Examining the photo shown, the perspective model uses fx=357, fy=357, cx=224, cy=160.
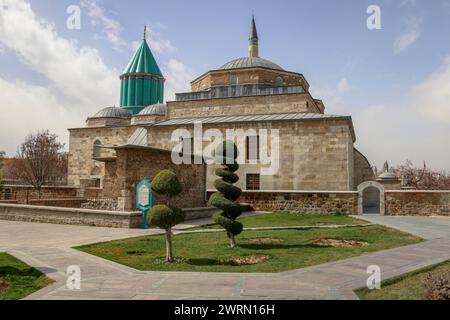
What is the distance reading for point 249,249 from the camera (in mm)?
9227

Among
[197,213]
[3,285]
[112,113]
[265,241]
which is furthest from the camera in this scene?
[112,113]

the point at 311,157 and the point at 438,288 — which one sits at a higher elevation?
the point at 311,157

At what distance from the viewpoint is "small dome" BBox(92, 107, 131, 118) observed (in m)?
37.6

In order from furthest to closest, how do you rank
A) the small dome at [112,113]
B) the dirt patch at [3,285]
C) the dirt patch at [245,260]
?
the small dome at [112,113] → the dirt patch at [245,260] → the dirt patch at [3,285]

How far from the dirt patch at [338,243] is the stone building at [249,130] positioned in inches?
314

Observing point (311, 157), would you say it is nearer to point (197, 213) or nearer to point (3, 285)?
point (197, 213)

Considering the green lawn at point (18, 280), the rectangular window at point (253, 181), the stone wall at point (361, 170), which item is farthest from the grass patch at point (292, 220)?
the stone wall at point (361, 170)

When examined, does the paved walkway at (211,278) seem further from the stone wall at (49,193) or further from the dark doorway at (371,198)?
the dark doorway at (371,198)

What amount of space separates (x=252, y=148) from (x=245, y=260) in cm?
1605

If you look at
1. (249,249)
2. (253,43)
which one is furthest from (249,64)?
(249,249)

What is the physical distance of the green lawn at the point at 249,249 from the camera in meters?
7.31

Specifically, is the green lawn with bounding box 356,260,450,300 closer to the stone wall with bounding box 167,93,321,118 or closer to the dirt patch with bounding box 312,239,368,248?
the dirt patch with bounding box 312,239,368,248

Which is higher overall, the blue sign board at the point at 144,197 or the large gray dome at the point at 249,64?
the large gray dome at the point at 249,64

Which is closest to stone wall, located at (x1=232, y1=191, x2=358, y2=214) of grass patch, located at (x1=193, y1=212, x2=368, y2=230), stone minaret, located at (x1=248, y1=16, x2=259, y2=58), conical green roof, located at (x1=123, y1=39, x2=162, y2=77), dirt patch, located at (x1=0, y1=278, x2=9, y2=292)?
grass patch, located at (x1=193, y1=212, x2=368, y2=230)
